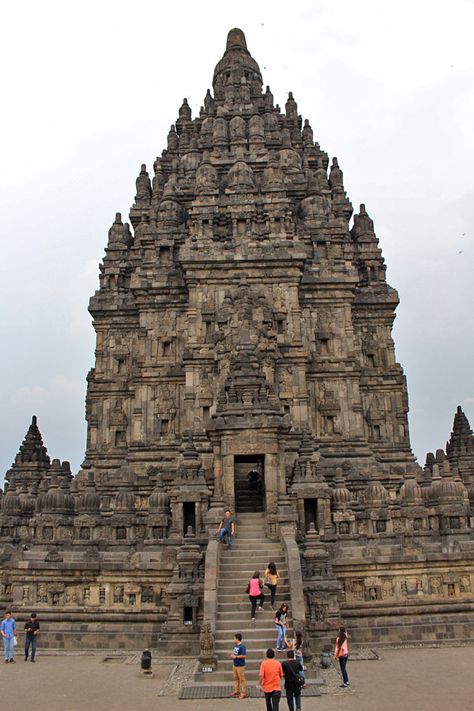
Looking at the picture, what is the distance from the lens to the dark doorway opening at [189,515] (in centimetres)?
2445

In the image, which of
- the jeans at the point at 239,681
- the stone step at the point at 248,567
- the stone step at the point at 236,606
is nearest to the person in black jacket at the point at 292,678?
the jeans at the point at 239,681

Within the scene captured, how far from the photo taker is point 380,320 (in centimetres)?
3997

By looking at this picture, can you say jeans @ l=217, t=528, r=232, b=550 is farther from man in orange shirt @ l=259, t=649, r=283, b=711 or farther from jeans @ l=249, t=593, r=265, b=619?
man in orange shirt @ l=259, t=649, r=283, b=711

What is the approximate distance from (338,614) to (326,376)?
1669 cm

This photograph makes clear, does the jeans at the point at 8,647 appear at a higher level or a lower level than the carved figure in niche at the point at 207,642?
lower

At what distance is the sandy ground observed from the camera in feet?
48.3

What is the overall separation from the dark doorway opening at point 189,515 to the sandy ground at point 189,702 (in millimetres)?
5036

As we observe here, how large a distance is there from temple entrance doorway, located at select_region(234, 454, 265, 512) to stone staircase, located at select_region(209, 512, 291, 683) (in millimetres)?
2160

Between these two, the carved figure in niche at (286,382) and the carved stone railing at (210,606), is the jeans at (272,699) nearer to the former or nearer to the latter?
the carved stone railing at (210,606)

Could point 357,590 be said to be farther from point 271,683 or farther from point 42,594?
point 271,683

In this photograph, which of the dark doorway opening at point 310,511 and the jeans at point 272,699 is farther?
the dark doorway opening at point 310,511

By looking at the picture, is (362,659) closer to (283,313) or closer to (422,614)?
(422,614)

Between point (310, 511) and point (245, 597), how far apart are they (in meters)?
5.88

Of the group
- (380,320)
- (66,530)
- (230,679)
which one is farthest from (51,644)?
(380,320)
